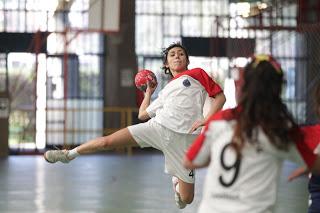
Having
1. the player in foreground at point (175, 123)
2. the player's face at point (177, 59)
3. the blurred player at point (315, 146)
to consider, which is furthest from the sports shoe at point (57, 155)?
the blurred player at point (315, 146)

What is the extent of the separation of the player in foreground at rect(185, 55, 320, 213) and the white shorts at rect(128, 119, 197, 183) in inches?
128

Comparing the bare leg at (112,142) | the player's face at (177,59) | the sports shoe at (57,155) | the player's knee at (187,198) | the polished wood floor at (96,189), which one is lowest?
the polished wood floor at (96,189)

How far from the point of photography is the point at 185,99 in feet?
22.0

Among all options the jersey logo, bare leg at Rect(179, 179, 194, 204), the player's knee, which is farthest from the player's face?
the player's knee

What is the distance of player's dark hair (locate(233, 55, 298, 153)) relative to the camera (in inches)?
129

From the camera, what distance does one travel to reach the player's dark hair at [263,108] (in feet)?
10.8

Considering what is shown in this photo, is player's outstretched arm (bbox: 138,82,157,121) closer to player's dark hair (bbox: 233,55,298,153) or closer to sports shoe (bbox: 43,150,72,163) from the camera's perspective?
sports shoe (bbox: 43,150,72,163)

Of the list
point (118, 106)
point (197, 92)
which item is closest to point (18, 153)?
point (118, 106)

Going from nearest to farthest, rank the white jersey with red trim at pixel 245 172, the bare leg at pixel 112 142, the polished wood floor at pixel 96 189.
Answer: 1. the white jersey with red trim at pixel 245 172
2. the bare leg at pixel 112 142
3. the polished wood floor at pixel 96 189

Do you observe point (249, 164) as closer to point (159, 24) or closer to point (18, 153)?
point (18, 153)

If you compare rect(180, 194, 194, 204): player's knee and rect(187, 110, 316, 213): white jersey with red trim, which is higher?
rect(187, 110, 316, 213): white jersey with red trim

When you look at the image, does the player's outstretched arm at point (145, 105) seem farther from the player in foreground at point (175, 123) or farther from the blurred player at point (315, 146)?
the blurred player at point (315, 146)

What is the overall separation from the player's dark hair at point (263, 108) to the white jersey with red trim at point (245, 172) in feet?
0.10

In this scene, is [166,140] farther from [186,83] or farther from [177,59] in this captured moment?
[177,59]
